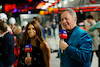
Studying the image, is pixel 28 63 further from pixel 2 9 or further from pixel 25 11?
pixel 25 11

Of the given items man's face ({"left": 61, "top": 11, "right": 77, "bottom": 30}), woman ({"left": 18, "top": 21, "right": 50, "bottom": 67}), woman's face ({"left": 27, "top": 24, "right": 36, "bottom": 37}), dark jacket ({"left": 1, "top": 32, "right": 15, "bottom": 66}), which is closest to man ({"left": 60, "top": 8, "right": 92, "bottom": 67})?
man's face ({"left": 61, "top": 11, "right": 77, "bottom": 30})

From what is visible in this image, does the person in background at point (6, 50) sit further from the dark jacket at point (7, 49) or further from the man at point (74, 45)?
the man at point (74, 45)

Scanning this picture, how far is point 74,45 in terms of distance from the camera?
72.2 inches

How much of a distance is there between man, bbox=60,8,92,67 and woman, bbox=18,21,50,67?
0.71 m

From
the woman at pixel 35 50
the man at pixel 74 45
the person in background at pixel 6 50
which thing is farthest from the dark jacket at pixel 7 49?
the man at pixel 74 45

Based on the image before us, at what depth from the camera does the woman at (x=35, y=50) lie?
104 inches

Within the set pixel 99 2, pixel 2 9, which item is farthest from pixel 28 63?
pixel 2 9

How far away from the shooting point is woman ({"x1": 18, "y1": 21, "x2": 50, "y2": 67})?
104 inches

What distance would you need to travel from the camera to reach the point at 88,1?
17.0 feet

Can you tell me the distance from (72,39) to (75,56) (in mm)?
200

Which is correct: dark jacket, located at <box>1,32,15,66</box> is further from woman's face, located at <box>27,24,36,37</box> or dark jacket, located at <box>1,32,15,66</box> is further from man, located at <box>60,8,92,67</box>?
man, located at <box>60,8,92,67</box>

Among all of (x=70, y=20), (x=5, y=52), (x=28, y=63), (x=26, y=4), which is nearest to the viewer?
(x=70, y=20)

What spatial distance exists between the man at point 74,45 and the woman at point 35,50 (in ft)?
2.34

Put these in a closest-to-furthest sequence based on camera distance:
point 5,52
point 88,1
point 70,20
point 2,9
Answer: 1. point 70,20
2. point 5,52
3. point 88,1
4. point 2,9
